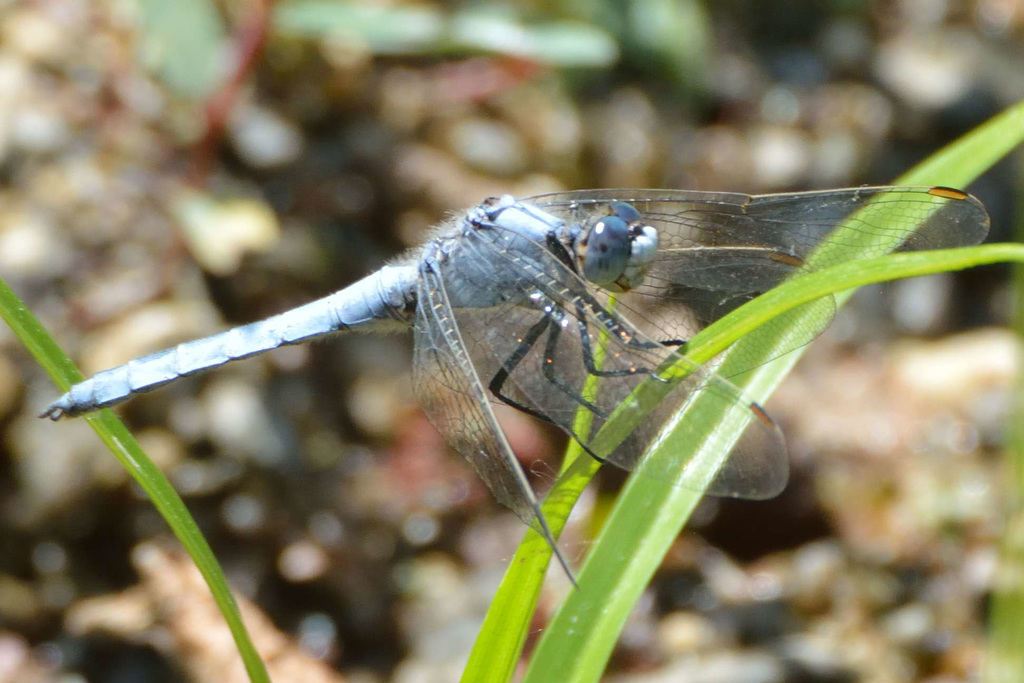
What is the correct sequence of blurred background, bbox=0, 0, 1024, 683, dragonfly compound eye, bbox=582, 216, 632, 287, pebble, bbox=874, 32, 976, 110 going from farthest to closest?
1. pebble, bbox=874, 32, 976, 110
2. blurred background, bbox=0, 0, 1024, 683
3. dragonfly compound eye, bbox=582, 216, 632, 287

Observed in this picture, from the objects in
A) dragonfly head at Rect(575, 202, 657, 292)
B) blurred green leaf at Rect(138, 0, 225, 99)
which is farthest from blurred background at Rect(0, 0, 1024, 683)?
dragonfly head at Rect(575, 202, 657, 292)

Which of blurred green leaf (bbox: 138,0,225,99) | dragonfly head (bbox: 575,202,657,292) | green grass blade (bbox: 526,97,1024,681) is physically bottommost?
green grass blade (bbox: 526,97,1024,681)

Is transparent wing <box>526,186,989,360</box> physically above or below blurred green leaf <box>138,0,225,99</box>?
below

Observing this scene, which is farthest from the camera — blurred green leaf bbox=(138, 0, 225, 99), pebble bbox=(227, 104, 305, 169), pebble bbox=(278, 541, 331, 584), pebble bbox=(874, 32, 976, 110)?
pebble bbox=(874, 32, 976, 110)

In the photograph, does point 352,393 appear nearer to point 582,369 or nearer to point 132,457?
point 582,369

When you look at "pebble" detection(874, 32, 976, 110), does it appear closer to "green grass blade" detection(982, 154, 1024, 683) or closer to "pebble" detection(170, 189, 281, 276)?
"green grass blade" detection(982, 154, 1024, 683)

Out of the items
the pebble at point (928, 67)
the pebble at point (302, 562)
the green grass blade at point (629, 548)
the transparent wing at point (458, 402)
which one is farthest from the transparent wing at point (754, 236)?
the pebble at point (928, 67)

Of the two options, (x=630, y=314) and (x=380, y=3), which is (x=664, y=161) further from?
(x=630, y=314)

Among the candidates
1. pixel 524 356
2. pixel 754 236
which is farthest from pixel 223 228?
pixel 754 236

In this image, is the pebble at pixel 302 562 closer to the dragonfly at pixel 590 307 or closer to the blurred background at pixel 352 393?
the blurred background at pixel 352 393
